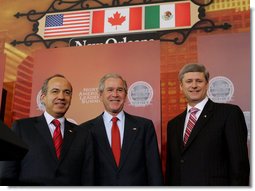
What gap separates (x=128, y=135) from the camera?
2744 millimetres

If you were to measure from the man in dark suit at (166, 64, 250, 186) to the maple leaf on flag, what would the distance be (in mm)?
580

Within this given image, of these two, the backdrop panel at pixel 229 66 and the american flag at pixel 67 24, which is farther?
the american flag at pixel 67 24

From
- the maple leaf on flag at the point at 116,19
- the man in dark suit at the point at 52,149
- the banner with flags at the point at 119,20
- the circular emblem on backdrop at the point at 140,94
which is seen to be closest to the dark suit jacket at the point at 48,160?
the man in dark suit at the point at 52,149

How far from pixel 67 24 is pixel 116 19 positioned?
35 centimetres

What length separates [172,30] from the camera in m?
2.87

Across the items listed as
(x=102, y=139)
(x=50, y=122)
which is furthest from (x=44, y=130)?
(x=102, y=139)

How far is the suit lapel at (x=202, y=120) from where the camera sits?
2602mm

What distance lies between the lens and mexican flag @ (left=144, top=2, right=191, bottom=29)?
2.87 meters

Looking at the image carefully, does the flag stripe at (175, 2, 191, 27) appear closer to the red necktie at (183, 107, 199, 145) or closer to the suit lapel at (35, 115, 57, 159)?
the red necktie at (183, 107, 199, 145)

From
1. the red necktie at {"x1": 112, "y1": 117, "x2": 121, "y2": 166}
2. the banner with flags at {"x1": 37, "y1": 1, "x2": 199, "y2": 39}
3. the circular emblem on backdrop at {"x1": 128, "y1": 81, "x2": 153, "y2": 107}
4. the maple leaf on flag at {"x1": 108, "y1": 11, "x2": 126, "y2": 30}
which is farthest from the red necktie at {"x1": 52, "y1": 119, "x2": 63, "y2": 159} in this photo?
the maple leaf on flag at {"x1": 108, "y1": 11, "x2": 126, "y2": 30}

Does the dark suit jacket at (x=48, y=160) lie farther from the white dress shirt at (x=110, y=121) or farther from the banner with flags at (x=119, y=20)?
the banner with flags at (x=119, y=20)

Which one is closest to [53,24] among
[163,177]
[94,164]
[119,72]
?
[119,72]

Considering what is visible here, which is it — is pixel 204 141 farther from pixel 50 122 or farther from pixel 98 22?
pixel 98 22

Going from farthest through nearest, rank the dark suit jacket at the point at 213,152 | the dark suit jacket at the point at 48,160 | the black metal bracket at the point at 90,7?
the black metal bracket at the point at 90,7 < the dark suit jacket at the point at 48,160 < the dark suit jacket at the point at 213,152
